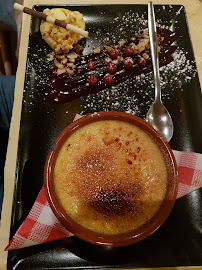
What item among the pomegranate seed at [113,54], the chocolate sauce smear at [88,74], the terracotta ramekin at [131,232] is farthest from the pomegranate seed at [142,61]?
the terracotta ramekin at [131,232]

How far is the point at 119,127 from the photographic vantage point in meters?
0.99

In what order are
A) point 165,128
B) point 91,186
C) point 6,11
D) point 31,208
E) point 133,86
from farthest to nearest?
point 6,11 → point 133,86 → point 165,128 → point 31,208 → point 91,186

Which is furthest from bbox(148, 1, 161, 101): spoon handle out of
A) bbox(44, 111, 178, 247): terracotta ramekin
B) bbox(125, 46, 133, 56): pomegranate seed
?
bbox(44, 111, 178, 247): terracotta ramekin

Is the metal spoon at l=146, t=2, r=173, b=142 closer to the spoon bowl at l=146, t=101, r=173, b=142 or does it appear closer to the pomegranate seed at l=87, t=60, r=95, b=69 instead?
the spoon bowl at l=146, t=101, r=173, b=142

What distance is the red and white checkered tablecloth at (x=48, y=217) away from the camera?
3.16 ft

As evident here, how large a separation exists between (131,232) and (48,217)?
12.9 inches

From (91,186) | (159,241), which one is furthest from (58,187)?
(159,241)

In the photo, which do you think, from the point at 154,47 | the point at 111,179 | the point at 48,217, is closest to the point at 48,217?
the point at 48,217

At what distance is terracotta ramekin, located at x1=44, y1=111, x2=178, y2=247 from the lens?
86 cm

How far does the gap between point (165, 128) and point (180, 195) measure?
0.98 feet

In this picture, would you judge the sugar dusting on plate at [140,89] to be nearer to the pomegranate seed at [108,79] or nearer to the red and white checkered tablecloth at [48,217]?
the pomegranate seed at [108,79]

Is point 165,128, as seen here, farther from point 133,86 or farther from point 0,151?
point 0,151

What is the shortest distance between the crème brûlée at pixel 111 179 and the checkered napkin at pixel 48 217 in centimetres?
14

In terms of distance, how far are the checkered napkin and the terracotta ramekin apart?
133 mm
